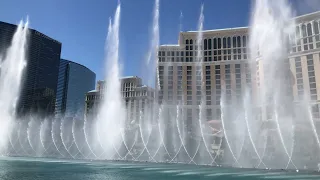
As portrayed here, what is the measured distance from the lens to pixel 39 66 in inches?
5778

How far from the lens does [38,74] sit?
146625 mm

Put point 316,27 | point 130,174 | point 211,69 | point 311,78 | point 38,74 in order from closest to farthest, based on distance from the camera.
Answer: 1. point 130,174
2. point 311,78
3. point 316,27
4. point 211,69
5. point 38,74

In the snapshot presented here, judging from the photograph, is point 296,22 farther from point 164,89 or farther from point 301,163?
point 301,163

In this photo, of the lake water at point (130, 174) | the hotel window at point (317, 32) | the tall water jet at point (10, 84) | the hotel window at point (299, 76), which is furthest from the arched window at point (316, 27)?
the tall water jet at point (10, 84)

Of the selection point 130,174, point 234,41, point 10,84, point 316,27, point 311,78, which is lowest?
point 130,174

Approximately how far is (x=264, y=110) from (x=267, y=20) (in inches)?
973

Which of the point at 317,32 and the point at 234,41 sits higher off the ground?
the point at 234,41

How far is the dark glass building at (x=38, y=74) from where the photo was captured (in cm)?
13375

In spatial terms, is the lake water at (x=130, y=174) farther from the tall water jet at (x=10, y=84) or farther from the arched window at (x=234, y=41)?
the arched window at (x=234, y=41)

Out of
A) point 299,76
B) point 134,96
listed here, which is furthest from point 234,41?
point 134,96

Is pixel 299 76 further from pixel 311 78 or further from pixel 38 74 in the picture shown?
pixel 38 74

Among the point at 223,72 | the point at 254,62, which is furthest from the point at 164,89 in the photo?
the point at 254,62

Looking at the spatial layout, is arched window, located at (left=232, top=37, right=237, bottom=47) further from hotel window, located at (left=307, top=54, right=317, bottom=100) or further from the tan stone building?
the tan stone building

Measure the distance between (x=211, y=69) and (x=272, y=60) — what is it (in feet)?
69.7
